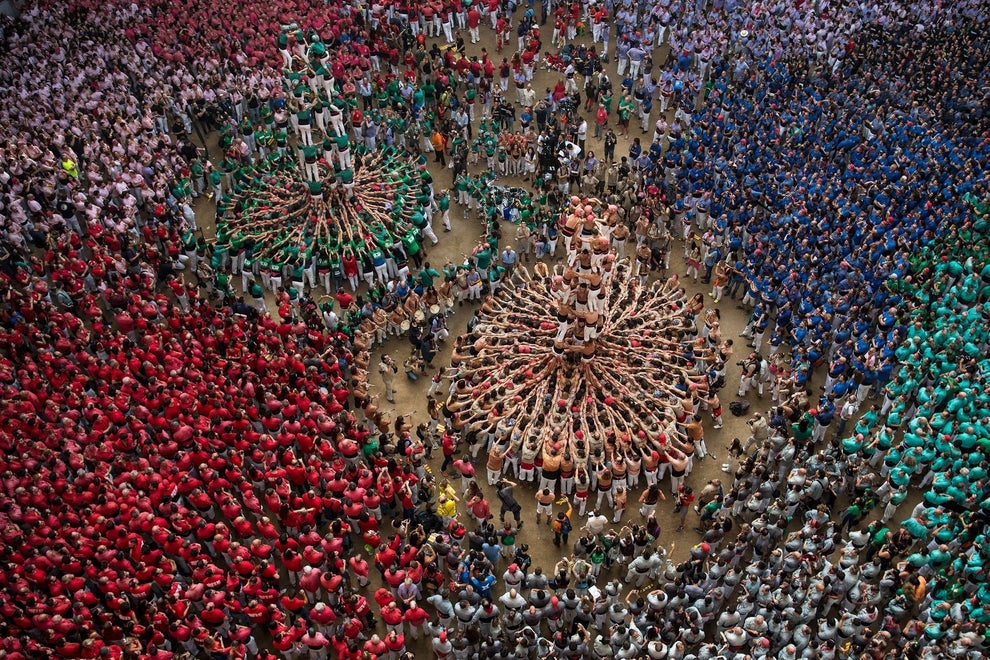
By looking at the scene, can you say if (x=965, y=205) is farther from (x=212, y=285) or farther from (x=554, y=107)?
(x=212, y=285)

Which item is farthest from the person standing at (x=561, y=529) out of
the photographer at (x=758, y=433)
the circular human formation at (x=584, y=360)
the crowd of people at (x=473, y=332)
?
the photographer at (x=758, y=433)

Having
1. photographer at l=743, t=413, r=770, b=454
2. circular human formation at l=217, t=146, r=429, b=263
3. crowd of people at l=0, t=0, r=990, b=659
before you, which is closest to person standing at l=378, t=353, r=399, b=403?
crowd of people at l=0, t=0, r=990, b=659

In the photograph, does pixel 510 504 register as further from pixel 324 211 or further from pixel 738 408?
pixel 324 211

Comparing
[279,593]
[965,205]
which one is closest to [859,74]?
[965,205]

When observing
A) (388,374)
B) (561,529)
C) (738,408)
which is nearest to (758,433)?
(738,408)

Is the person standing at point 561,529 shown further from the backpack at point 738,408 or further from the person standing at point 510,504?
the backpack at point 738,408

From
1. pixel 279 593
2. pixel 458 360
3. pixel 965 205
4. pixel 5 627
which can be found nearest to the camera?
pixel 5 627
